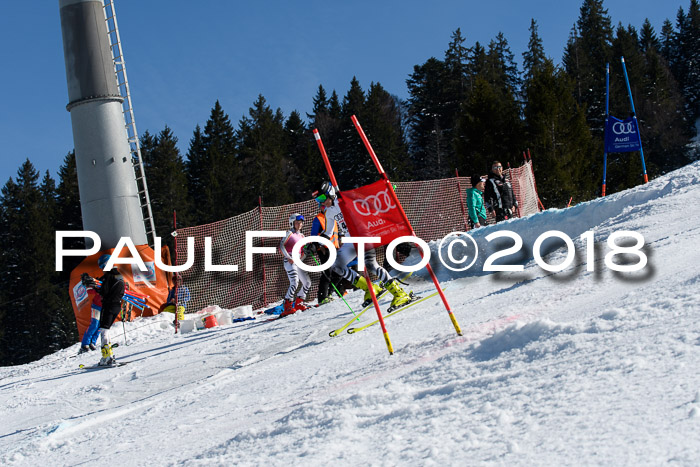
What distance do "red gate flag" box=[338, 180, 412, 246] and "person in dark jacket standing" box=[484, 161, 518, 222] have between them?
25.8ft

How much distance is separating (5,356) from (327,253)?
4358 centimetres

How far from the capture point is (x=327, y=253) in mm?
10688

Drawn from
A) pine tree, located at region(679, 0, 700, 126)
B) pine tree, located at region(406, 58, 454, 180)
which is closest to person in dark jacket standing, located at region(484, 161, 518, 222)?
pine tree, located at region(406, 58, 454, 180)

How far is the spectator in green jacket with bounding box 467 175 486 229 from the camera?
44.4 ft

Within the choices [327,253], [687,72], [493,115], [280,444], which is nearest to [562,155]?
[493,115]

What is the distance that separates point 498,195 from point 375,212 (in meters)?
7.99

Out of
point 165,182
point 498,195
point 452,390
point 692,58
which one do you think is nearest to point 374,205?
point 452,390

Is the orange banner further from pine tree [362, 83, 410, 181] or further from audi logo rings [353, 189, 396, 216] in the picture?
pine tree [362, 83, 410, 181]

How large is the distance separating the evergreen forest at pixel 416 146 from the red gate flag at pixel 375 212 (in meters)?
25.0

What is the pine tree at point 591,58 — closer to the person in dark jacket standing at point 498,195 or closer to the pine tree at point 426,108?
the pine tree at point 426,108

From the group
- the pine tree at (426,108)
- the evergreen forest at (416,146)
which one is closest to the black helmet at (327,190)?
the evergreen forest at (416,146)

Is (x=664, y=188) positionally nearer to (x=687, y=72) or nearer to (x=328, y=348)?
(x=328, y=348)

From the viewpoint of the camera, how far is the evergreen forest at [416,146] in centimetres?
3628

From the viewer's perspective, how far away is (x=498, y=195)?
13.2m
